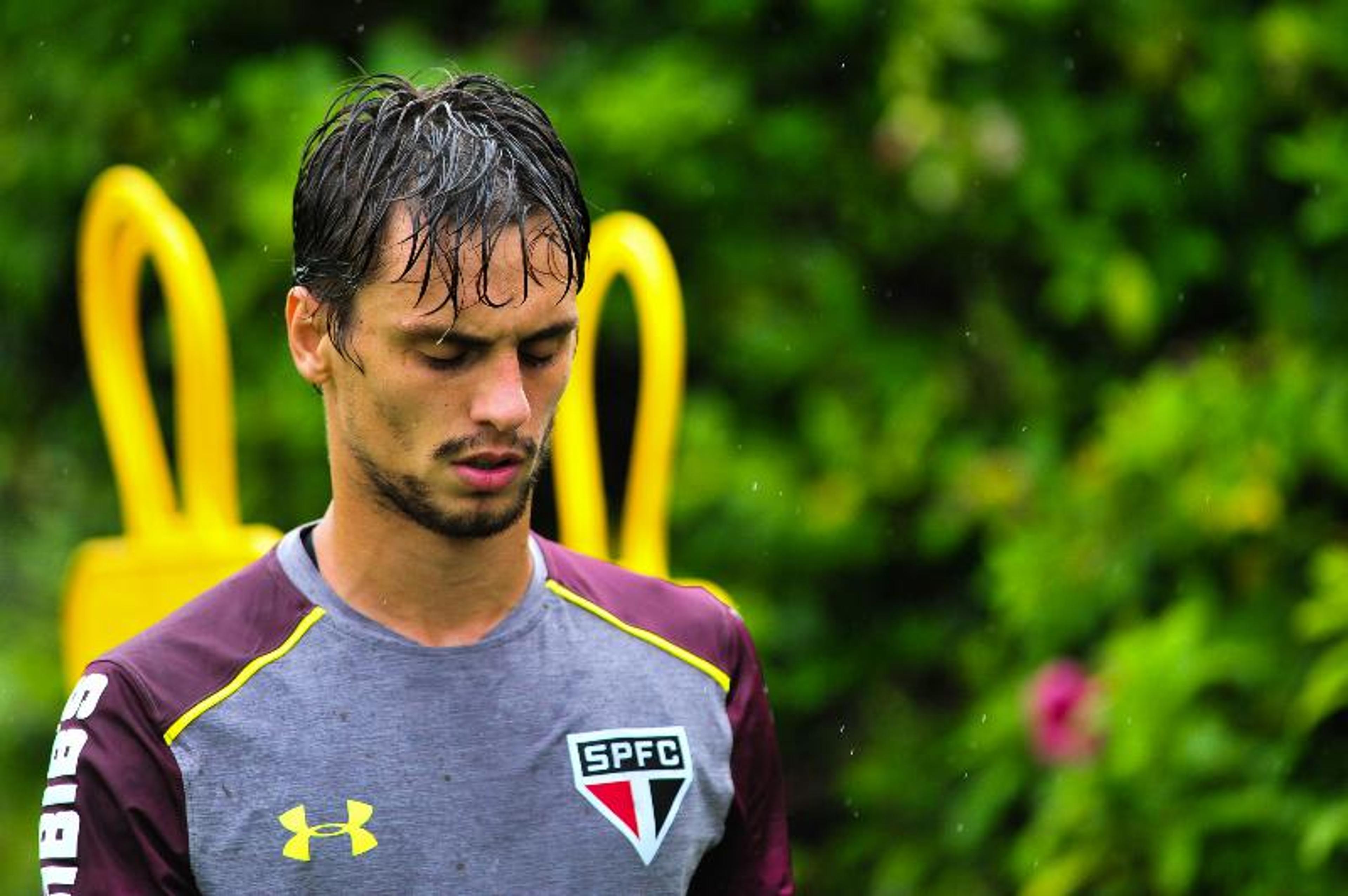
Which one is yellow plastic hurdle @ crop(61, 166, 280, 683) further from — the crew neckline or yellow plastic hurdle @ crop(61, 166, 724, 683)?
the crew neckline

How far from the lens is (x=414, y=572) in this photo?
2375mm

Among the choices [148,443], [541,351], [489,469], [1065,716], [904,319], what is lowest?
[1065,716]

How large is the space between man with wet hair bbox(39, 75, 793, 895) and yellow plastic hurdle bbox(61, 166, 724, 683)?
1.29 meters

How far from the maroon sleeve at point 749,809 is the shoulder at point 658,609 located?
0.02 metres

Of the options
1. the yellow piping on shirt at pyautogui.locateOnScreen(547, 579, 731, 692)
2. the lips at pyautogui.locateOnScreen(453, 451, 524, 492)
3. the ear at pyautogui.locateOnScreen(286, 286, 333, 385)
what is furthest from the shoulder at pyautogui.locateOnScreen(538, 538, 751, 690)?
the ear at pyautogui.locateOnScreen(286, 286, 333, 385)

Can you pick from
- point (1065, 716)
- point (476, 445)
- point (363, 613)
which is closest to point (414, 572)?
point (363, 613)

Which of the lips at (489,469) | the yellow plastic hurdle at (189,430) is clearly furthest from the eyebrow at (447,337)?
the yellow plastic hurdle at (189,430)

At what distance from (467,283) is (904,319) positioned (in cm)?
381

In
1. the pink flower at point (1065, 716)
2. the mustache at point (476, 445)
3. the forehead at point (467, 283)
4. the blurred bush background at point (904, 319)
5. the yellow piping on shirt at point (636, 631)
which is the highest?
the forehead at point (467, 283)

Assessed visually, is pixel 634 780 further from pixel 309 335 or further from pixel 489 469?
pixel 309 335

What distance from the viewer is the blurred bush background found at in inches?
197

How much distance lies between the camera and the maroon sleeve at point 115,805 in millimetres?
2197

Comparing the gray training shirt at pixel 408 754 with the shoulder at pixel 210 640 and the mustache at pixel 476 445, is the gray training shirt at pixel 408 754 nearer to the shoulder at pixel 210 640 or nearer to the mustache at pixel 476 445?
the shoulder at pixel 210 640

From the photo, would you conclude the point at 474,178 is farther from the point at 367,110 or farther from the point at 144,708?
the point at 144,708
